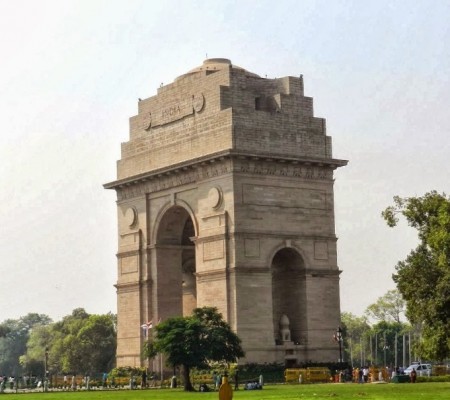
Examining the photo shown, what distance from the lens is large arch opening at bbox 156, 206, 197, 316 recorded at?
67.9 metres

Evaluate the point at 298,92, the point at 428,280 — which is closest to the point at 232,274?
the point at 298,92

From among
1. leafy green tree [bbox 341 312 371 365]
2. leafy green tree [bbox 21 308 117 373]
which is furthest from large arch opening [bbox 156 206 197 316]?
leafy green tree [bbox 341 312 371 365]

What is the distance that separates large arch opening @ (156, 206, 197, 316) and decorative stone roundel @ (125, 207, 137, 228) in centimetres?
217

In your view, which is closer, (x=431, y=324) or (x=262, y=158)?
(x=431, y=324)

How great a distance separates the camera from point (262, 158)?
2456 inches

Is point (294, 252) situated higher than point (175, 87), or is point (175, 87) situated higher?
point (175, 87)

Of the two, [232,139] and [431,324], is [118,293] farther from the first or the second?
[431,324]

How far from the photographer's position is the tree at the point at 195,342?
55.7 metres

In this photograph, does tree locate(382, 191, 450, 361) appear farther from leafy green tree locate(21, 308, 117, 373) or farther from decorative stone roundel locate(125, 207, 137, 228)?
leafy green tree locate(21, 308, 117, 373)

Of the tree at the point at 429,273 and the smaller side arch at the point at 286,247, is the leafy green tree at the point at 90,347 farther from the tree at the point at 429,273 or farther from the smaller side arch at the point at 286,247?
the tree at the point at 429,273

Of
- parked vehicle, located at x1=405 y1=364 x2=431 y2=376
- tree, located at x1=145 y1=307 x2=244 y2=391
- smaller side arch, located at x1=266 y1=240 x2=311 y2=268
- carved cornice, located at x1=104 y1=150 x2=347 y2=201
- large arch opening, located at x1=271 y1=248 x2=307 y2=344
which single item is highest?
carved cornice, located at x1=104 y1=150 x2=347 y2=201

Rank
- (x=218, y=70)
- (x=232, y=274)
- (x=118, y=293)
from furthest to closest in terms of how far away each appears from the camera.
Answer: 1. (x=118, y=293)
2. (x=218, y=70)
3. (x=232, y=274)

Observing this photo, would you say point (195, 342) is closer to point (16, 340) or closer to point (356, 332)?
point (356, 332)

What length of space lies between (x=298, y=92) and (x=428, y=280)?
22.8 metres
